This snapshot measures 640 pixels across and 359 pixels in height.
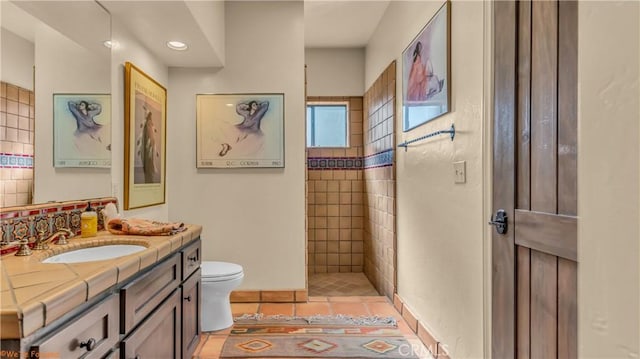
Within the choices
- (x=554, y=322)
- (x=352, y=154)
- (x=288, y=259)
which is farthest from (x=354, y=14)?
(x=554, y=322)

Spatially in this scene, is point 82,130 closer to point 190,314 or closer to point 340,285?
point 190,314

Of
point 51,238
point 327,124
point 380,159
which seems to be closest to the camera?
point 51,238

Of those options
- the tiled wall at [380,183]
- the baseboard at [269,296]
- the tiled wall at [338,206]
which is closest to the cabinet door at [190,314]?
the baseboard at [269,296]

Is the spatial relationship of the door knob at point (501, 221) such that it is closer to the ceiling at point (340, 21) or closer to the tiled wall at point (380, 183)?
the tiled wall at point (380, 183)

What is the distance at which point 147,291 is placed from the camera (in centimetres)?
131

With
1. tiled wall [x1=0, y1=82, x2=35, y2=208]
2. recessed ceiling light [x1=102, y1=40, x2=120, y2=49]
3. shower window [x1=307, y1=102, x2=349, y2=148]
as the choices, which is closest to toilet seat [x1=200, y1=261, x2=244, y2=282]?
tiled wall [x1=0, y1=82, x2=35, y2=208]

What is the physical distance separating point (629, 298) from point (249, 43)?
2923 mm

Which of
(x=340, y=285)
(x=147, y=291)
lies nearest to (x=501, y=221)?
(x=147, y=291)

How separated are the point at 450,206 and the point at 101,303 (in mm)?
1602

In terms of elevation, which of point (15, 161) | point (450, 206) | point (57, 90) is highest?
point (57, 90)

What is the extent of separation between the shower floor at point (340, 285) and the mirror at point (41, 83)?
2186 millimetres

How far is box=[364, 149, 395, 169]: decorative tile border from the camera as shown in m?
2.94

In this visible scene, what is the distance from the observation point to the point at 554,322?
1154mm

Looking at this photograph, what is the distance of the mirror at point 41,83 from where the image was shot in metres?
1.33
